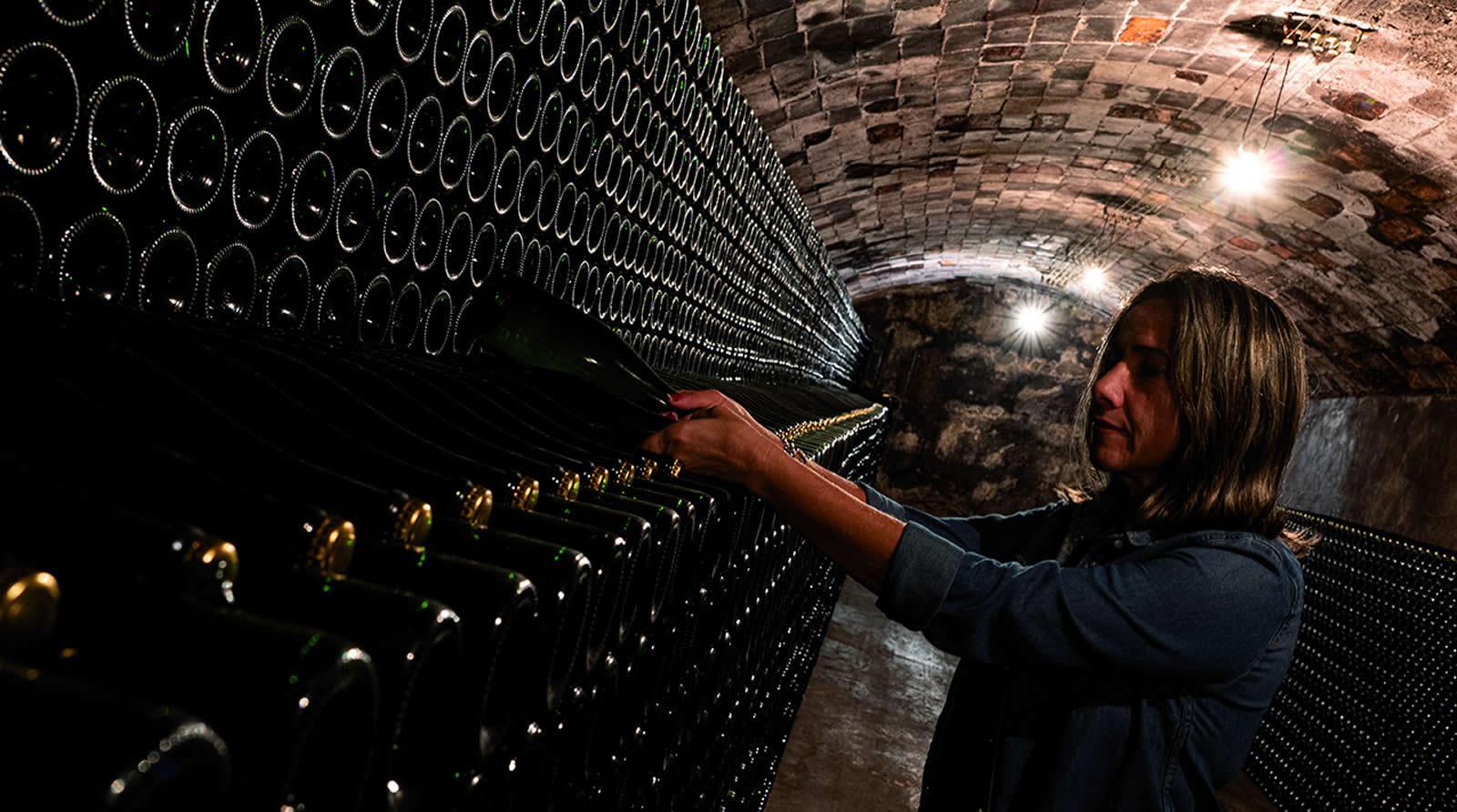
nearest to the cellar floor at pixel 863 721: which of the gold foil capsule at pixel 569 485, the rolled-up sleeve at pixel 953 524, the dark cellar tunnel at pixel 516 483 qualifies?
the dark cellar tunnel at pixel 516 483

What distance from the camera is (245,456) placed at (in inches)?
26.4

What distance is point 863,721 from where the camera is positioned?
603 cm

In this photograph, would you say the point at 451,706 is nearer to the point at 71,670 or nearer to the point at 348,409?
the point at 71,670

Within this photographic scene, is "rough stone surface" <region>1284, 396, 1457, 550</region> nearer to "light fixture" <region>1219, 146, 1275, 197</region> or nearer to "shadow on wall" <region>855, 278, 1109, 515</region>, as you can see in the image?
"light fixture" <region>1219, 146, 1275, 197</region>

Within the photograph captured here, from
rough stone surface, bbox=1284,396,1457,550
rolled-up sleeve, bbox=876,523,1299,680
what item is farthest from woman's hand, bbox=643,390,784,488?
rough stone surface, bbox=1284,396,1457,550

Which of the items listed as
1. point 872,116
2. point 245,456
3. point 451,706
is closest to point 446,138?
point 245,456

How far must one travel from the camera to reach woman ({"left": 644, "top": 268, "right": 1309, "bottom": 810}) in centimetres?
178

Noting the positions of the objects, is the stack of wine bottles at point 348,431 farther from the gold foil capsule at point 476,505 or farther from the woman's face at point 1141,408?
the woman's face at point 1141,408

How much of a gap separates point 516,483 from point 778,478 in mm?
847

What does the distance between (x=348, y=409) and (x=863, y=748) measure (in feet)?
17.2

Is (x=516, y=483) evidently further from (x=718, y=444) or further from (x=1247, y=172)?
(x=1247, y=172)

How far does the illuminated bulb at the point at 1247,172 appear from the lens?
8852 mm

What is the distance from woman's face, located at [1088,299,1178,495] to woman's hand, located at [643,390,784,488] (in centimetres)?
95

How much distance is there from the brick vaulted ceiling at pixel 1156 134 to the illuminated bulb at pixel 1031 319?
6.63m
